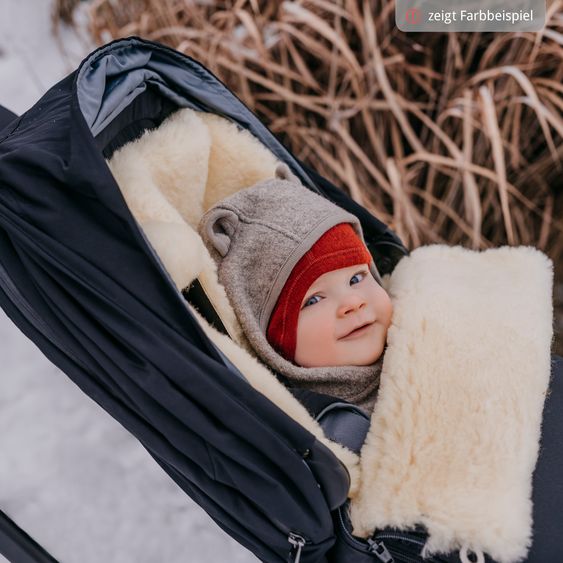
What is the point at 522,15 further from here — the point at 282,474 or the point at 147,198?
the point at 282,474

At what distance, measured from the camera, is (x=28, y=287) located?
2.83 feet

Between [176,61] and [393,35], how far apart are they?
0.88 meters

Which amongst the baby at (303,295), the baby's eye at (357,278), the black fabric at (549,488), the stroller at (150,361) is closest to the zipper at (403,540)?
the stroller at (150,361)

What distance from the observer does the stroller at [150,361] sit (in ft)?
2.60

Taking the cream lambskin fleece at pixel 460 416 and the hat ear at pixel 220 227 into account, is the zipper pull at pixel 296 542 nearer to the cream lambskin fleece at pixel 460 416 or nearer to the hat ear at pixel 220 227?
the cream lambskin fleece at pixel 460 416

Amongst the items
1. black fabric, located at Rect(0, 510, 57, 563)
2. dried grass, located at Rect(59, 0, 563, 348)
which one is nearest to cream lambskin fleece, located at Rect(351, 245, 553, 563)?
black fabric, located at Rect(0, 510, 57, 563)

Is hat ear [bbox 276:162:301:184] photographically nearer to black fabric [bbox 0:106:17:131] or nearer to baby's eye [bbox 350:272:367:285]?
baby's eye [bbox 350:272:367:285]

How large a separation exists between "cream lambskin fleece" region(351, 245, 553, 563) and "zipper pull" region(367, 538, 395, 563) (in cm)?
2

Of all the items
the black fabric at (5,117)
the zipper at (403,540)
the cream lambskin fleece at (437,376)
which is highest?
the black fabric at (5,117)

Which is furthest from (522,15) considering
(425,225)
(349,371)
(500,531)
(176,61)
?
(500,531)

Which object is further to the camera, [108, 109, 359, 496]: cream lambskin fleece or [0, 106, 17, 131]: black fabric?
[0, 106, 17, 131]: black fabric

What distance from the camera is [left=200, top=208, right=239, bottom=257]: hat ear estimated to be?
107 centimetres

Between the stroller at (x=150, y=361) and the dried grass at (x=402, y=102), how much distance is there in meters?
0.94

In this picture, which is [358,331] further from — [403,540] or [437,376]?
[403,540]
